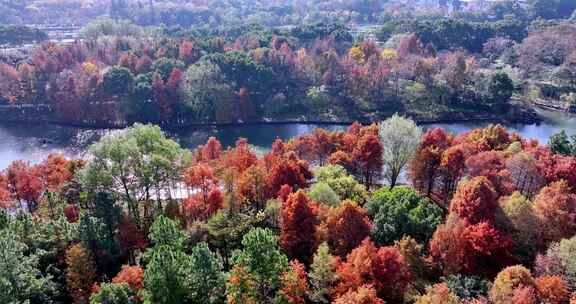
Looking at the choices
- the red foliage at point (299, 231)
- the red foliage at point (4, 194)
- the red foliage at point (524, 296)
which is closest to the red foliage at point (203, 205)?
the red foliage at point (299, 231)

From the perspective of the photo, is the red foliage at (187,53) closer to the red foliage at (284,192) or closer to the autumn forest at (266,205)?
the autumn forest at (266,205)

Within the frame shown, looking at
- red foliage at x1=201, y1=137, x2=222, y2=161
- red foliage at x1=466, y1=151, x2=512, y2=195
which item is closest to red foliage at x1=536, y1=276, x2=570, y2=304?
red foliage at x1=466, y1=151, x2=512, y2=195

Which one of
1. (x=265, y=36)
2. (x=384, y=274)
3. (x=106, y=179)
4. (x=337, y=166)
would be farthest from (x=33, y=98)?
(x=384, y=274)

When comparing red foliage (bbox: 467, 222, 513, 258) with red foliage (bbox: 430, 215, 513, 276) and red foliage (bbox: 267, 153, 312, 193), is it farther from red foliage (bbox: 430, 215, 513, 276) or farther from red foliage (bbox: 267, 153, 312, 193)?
→ red foliage (bbox: 267, 153, 312, 193)

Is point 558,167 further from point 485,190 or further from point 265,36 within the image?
point 265,36

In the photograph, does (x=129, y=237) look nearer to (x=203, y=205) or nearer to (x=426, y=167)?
(x=203, y=205)
